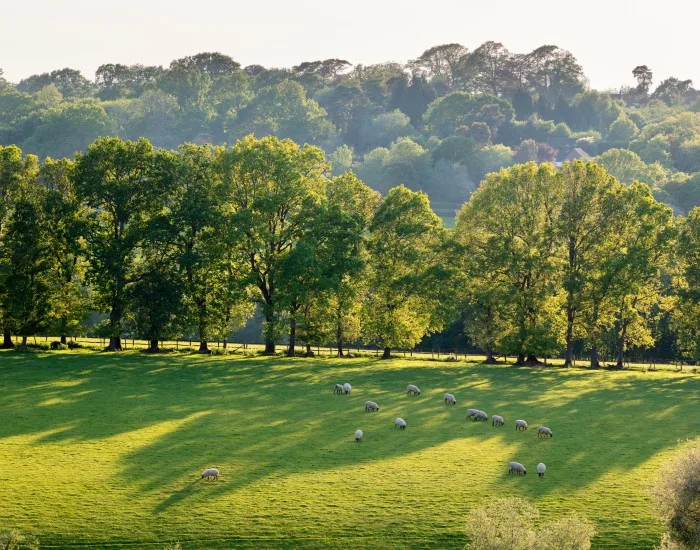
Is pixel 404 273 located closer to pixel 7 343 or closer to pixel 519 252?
pixel 519 252

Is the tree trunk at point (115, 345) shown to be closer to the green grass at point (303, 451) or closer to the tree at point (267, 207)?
the green grass at point (303, 451)

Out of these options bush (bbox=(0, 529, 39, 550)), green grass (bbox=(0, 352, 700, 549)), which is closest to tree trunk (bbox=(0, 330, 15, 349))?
green grass (bbox=(0, 352, 700, 549))

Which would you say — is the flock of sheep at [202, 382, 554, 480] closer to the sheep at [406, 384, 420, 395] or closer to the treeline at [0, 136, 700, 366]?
the sheep at [406, 384, 420, 395]

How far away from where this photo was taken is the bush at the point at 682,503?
37.5m

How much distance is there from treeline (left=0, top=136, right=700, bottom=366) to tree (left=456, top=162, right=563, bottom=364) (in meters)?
Answer: 0.15

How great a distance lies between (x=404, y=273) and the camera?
289 ft

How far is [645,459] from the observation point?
52.7 meters

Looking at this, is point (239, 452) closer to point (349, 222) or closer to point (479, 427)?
point (479, 427)

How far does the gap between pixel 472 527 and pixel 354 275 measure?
51.8 metres

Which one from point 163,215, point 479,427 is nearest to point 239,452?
point 479,427

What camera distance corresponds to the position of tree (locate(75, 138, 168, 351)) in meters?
83.8

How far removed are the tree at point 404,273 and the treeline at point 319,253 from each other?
164 millimetres

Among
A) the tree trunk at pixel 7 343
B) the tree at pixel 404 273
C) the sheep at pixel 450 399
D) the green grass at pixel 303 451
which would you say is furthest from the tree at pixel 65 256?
the sheep at pixel 450 399

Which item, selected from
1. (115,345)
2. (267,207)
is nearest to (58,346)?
(115,345)
